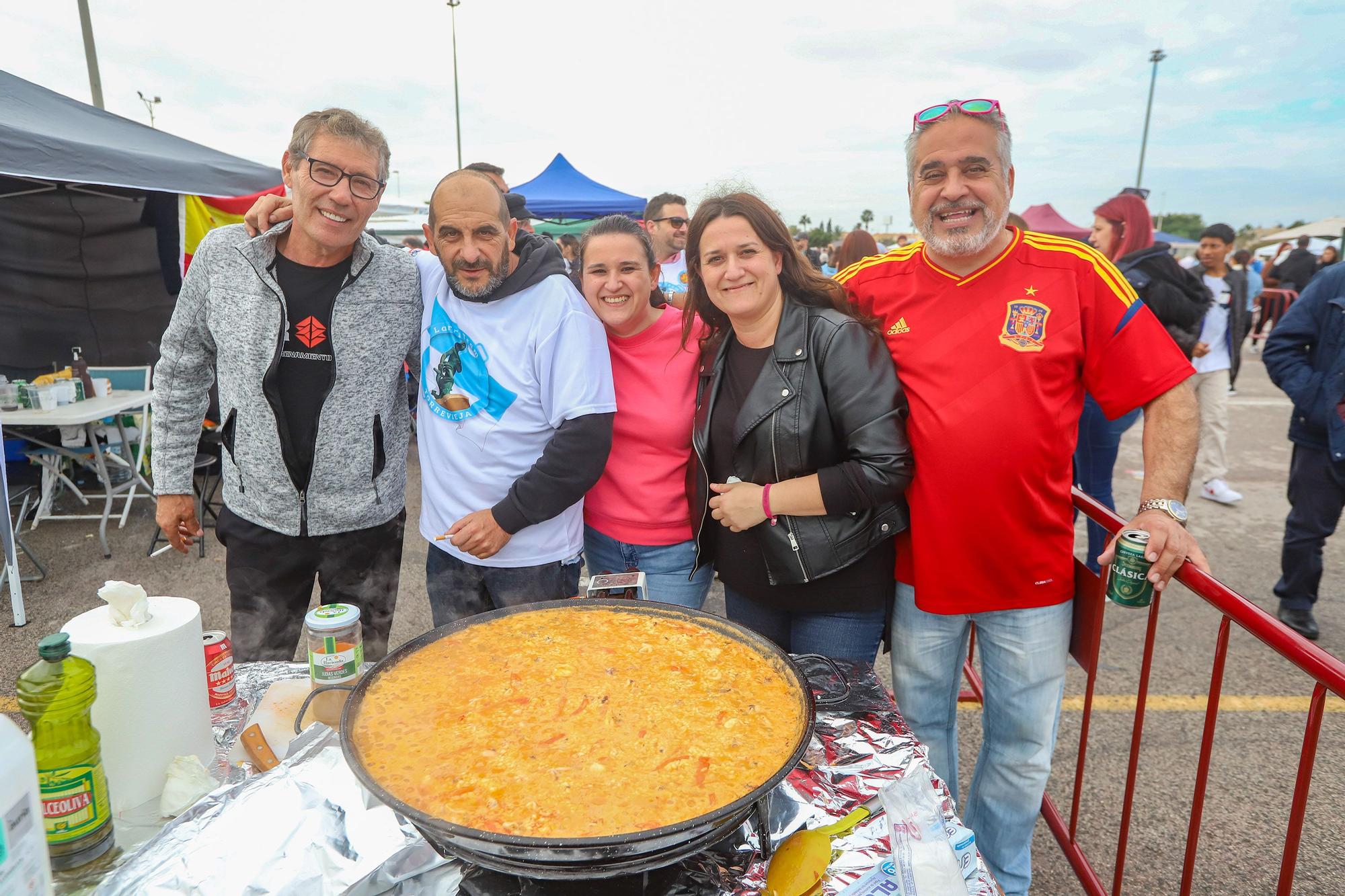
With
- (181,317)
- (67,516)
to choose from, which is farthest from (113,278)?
(181,317)

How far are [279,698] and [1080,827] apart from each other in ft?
10.2

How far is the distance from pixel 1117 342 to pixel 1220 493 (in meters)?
6.87

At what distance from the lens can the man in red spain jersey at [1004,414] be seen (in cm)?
232

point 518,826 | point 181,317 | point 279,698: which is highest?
point 181,317

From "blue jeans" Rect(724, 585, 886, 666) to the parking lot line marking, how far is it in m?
1.79

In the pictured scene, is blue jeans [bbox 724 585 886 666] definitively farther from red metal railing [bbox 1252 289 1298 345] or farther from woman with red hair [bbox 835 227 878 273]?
red metal railing [bbox 1252 289 1298 345]

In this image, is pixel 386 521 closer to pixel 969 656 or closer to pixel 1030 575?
pixel 1030 575

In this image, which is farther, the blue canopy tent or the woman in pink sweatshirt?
the blue canopy tent

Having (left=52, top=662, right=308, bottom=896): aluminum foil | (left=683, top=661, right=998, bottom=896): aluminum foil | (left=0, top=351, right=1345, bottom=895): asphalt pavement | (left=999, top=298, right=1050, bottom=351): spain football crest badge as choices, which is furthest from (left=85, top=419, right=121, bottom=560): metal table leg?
(left=999, top=298, right=1050, bottom=351): spain football crest badge

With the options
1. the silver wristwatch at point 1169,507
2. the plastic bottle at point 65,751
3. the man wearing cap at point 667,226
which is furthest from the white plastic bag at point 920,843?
the man wearing cap at point 667,226

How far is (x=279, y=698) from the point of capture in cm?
207

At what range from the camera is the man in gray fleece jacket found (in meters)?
2.74

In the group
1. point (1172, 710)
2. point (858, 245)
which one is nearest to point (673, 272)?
point (858, 245)

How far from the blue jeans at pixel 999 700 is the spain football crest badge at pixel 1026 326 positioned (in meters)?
0.84
